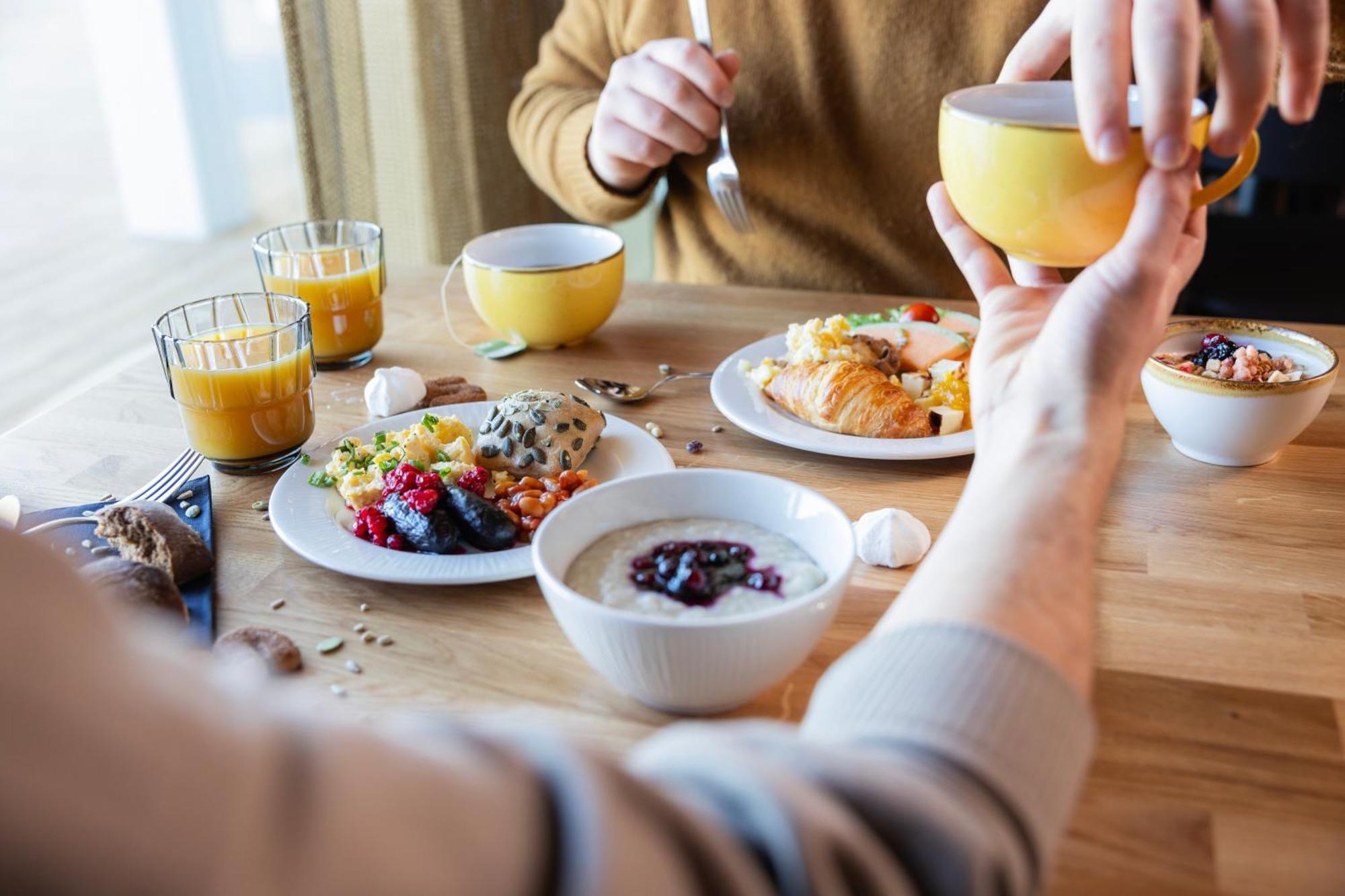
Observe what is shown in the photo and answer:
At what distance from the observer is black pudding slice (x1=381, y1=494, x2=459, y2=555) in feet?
3.50

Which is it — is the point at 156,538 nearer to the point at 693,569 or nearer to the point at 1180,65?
the point at 693,569

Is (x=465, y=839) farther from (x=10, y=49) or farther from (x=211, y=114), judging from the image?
(x=10, y=49)

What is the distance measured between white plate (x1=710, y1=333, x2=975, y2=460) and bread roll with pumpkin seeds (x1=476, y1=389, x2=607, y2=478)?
19cm

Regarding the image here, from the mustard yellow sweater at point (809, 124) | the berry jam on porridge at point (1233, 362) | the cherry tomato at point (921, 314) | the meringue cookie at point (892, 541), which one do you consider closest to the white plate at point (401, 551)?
the meringue cookie at point (892, 541)

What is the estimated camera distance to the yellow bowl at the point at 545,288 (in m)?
1.58

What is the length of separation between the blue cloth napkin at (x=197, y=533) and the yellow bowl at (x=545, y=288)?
0.53 metres

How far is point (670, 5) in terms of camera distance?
2.00 m

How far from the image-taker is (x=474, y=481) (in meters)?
1.16

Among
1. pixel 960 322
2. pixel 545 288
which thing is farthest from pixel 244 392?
pixel 960 322

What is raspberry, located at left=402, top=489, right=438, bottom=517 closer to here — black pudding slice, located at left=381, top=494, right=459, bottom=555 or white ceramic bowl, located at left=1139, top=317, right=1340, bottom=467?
black pudding slice, located at left=381, top=494, right=459, bottom=555

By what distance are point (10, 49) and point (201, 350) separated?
6746mm

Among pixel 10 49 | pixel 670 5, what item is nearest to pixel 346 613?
pixel 670 5

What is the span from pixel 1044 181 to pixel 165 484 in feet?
3.23

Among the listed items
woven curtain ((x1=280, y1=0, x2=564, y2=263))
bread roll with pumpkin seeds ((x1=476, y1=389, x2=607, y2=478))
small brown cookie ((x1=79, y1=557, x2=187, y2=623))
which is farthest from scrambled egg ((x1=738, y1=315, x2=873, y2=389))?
woven curtain ((x1=280, y1=0, x2=564, y2=263))
